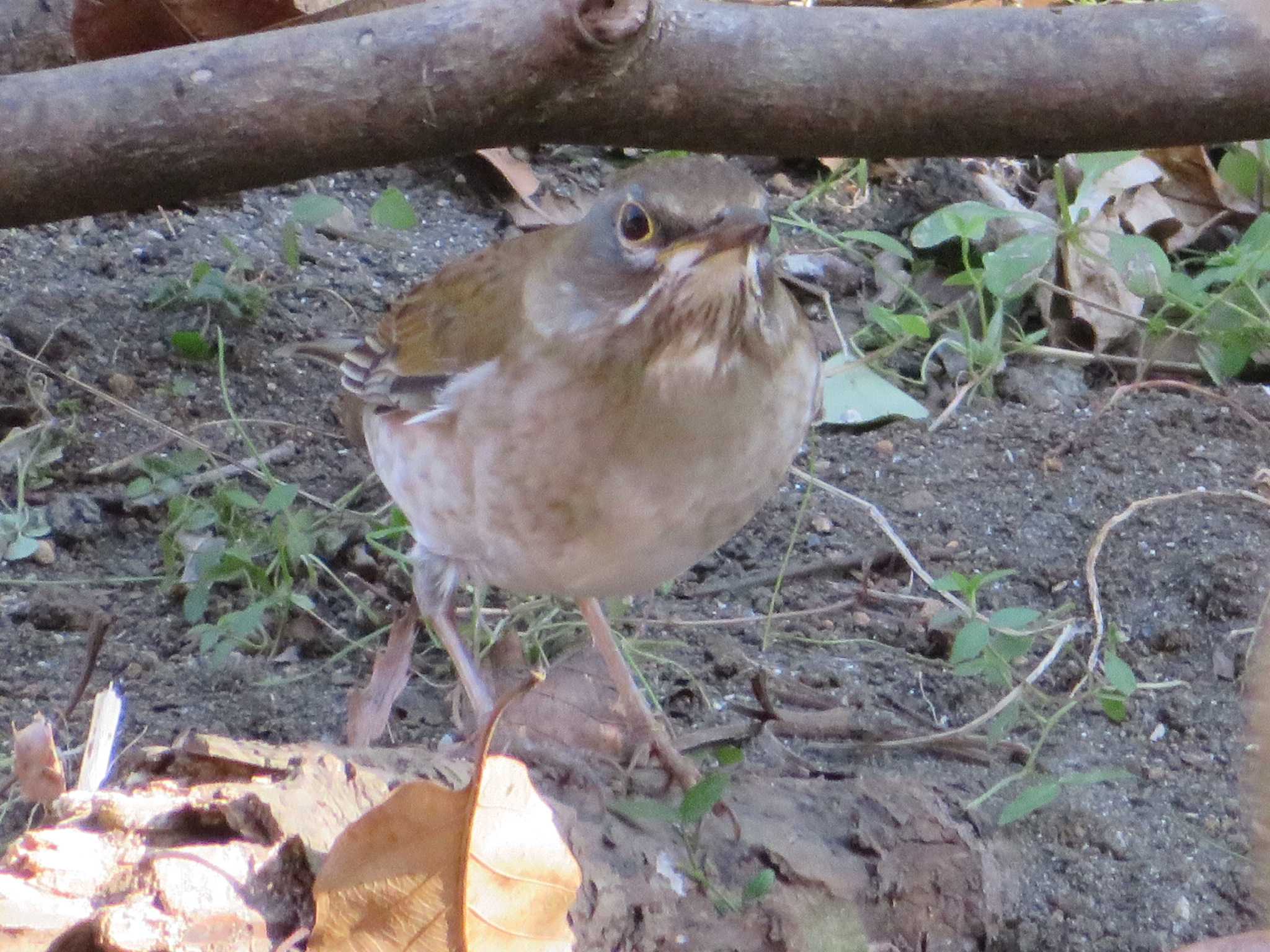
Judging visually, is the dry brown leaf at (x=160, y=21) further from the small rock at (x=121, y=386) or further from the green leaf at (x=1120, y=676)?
the green leaf at (x=1120, y=676)

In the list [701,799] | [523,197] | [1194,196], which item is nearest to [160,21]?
[523,197]

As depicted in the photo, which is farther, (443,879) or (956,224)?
(956,224)

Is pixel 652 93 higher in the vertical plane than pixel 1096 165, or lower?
higher

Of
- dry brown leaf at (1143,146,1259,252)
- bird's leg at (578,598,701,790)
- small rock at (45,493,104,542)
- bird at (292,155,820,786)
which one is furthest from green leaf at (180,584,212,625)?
dry brown leaf at (1143,146,1259,252)

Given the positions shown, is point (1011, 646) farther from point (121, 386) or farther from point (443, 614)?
point (121, 386)

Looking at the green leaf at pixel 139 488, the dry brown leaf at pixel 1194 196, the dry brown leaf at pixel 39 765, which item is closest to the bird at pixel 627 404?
the dry brown leaf at pixel 39 765

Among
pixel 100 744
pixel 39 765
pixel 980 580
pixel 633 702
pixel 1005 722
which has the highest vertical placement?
pixel 39 765
